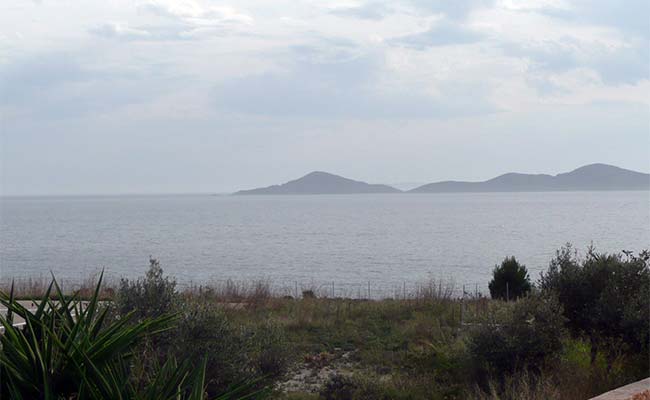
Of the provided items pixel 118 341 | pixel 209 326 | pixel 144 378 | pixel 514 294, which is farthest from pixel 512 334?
pixel 514 294

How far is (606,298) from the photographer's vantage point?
414 inches

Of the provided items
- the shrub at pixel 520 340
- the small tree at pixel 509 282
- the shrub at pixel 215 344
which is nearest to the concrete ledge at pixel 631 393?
the shrub at pixel 520 340

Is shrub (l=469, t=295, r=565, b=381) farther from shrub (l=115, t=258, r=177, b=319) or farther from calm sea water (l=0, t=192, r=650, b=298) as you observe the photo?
calm sea water (l=0, t=192, r=650, b=298)

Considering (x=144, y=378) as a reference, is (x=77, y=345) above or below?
above

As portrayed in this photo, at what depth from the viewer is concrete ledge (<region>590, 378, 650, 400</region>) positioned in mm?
6979

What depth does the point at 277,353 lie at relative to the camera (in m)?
9.41

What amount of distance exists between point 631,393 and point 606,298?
3.20 meters

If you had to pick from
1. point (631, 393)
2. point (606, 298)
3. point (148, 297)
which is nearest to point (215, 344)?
point (148, 297)

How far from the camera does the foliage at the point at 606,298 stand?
1022cm

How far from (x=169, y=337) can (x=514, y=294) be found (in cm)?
1538

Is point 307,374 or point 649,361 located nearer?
point 649,361

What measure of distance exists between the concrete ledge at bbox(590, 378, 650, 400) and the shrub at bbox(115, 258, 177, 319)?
4.72 metres

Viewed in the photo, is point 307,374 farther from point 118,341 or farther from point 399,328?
point 118,341

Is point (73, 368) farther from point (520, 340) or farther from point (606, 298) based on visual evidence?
point (606, 298)
